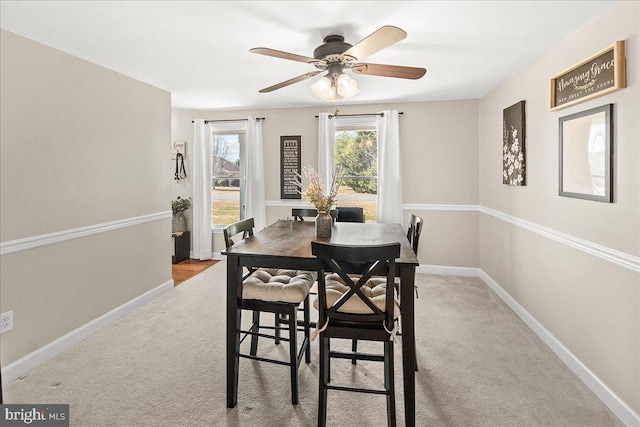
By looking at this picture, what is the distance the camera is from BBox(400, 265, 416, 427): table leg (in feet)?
6.04

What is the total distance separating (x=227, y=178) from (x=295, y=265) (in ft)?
13.0

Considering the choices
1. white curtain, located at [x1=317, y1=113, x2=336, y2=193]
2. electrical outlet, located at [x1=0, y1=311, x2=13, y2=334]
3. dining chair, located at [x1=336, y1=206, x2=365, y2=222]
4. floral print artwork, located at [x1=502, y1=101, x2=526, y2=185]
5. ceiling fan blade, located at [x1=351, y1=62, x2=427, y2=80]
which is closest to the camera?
electrical outlet, located at [x1=0, y1=311, x2=13, y2=334]

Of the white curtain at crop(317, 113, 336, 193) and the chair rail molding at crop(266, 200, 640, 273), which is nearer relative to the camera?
the chair rail molding at crop(266, 200, 640, 273)

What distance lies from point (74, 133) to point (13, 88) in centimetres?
52

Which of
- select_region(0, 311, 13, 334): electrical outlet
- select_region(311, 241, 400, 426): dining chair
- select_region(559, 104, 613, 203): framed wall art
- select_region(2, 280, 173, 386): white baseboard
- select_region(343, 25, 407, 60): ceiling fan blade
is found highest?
select_region(343, 25, 407, 60): ceiling fan blade

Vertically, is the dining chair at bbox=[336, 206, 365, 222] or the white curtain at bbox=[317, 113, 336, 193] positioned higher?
the white curtain at bbox=[317, 113, 336, 193]

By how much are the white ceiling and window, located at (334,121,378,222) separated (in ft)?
4.74

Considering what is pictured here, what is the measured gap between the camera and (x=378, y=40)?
196cm

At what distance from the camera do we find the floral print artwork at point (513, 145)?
3.32 m

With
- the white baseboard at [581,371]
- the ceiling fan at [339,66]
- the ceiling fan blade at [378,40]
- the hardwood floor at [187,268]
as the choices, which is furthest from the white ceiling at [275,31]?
the hardwood floor at [187,268]

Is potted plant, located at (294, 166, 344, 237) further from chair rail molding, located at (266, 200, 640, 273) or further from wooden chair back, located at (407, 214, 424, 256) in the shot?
chair rail molding, located at (266, 200, 640, 273)

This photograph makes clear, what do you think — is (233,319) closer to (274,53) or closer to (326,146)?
(274,53)

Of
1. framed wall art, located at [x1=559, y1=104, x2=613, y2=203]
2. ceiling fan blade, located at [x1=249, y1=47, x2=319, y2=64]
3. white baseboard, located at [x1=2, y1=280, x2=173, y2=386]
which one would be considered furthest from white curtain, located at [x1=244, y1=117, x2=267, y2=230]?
framed wall art, located at [x1=559, y1=104, x2=613, y2=203]

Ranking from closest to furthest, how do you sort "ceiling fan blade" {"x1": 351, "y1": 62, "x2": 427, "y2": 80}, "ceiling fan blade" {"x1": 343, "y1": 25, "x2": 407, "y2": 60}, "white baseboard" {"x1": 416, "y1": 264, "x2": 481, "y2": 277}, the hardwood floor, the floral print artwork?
"ceiling fan blade" {"x1": 343, "y1": 25, "x2": 407, "y2": 60}, "ceiling fan blade" {"x1": 351, "y1": 62, "x2": 427, "y2": 80}, the floral print artwork, the hardwood floor, "white baseboard" {"x1": 416, "y1": 264, "x2": 481, "y2": 277}
